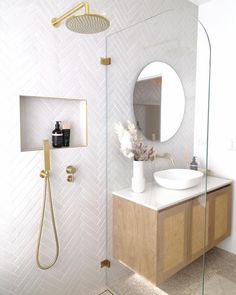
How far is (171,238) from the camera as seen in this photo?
5.81ft

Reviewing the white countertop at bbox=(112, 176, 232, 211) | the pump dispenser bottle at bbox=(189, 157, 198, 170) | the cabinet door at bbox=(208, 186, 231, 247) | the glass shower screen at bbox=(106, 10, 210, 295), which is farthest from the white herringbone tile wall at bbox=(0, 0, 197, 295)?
the cabinet door at bbox=(208, 186, 231, 247)

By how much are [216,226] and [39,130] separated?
69.0 inches

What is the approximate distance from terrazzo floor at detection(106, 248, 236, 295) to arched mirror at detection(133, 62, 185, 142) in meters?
0.93

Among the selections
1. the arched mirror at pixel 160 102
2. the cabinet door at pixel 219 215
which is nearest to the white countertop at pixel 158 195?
the cabinet door at pixel 219 215

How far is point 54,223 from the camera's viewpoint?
5.76 ft

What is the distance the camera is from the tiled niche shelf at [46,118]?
1721 millimetres

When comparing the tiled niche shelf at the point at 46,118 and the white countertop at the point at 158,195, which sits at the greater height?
the tiled niche shelf at the point at 46,118

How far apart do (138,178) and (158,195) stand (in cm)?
22

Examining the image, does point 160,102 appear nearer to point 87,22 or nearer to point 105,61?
point 105,61

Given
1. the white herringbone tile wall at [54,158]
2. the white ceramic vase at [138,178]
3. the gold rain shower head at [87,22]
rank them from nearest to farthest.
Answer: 1. the gold rain shower head at [87,22]
2. the white herringbone tile wall at [54,158]
3. the white ceramic vase at [138,178]

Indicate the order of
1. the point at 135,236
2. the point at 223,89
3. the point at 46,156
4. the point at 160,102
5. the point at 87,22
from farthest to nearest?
the point at 223,89 → the point at 135,236 → the point at 160,102 → the point at 46,156 → the point at 87,22

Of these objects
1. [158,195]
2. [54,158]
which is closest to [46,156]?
[54,158]

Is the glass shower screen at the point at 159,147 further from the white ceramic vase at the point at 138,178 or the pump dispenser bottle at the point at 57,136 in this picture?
the pump dispenser bottle at the point at 57,136

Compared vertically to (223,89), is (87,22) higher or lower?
higher
